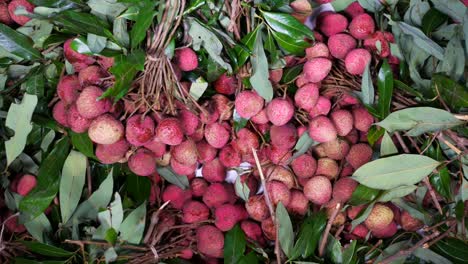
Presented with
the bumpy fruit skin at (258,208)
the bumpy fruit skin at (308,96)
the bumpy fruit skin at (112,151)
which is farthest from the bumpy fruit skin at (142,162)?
the bumpy fruit skin at (308,96)

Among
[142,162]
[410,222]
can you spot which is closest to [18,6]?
[142,162]

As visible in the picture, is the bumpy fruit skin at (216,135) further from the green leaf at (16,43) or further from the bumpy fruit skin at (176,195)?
the green leaf at (16,43)

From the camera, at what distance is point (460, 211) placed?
963mm

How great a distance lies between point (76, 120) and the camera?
1.02 meters

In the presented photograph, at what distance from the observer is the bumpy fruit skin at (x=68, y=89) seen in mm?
1036

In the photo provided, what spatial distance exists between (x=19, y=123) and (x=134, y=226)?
32 centimetres

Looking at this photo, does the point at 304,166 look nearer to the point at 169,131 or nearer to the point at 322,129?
the point at 322,129

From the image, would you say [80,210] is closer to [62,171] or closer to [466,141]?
[62,171]

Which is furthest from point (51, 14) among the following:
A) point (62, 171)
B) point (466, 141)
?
point (466, 141)

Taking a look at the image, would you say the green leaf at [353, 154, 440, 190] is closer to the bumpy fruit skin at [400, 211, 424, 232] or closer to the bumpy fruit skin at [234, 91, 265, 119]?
the bumpy fruit skin at [400, 211, 424, 232]

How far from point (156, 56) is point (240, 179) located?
345mm

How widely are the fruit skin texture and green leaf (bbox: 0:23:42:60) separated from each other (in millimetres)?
669

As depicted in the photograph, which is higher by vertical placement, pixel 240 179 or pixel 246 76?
pixel 246 76

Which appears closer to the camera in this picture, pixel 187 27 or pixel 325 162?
pixel 187 27
